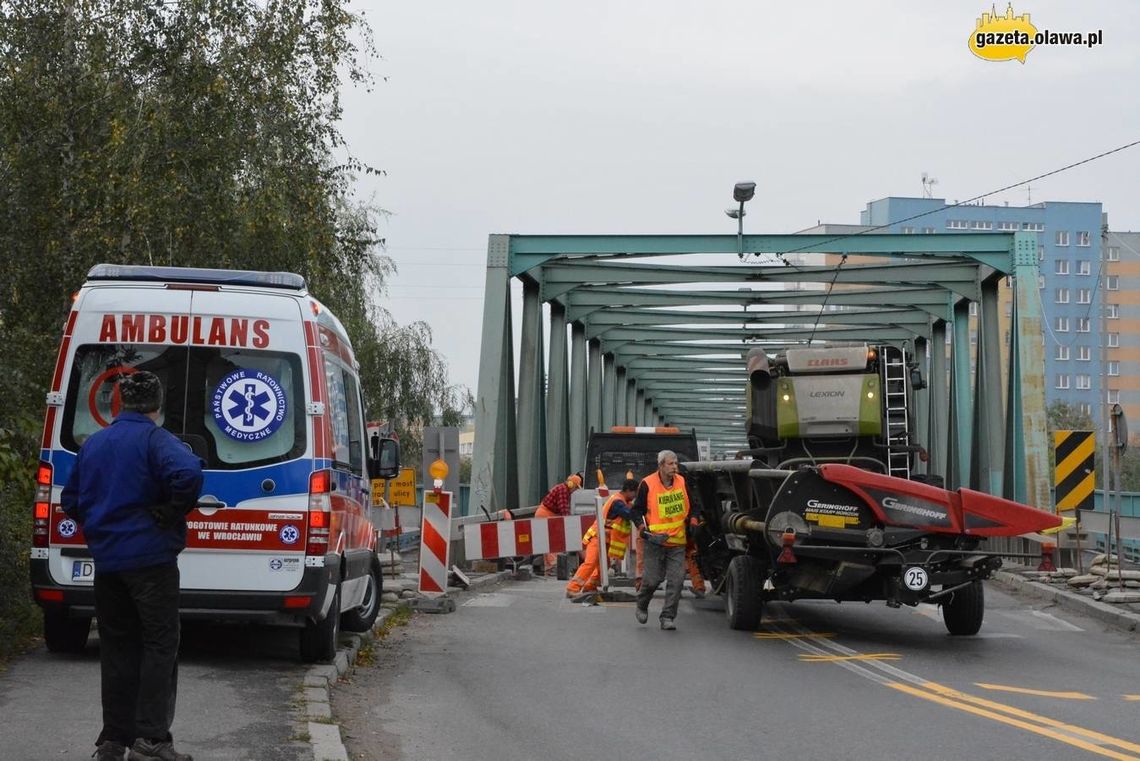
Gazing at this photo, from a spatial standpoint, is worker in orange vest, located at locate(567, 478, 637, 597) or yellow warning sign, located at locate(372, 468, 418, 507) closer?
worker in orange vest, located at locate(567, 478, 637, 597)

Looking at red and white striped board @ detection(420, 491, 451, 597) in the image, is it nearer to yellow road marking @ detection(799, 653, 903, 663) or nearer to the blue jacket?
yellow road marking @ detection(799, 653, 903, 663)

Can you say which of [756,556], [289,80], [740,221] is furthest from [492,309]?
[756,556]

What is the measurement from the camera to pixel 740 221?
26.3m

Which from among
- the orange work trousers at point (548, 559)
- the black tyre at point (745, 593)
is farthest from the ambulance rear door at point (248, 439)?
the orange work trousers at point (548, 559)

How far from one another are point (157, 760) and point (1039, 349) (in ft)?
66.6

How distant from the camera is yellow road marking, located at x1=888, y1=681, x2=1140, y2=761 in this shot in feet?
25.6

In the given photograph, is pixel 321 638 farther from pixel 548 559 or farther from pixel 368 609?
pixel 548 559

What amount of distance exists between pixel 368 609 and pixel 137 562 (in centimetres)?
622

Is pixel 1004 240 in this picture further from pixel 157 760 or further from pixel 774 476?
pixel 157 760

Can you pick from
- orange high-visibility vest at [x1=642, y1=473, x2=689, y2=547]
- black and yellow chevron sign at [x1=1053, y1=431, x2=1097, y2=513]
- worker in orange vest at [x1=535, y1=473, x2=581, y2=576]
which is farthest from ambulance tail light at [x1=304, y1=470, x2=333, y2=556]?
worker in orange vest at [x1=535, y1=473, x2=581, y2=576]

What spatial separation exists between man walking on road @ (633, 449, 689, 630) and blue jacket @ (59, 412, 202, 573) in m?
8.14

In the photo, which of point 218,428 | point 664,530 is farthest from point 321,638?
point 664,530

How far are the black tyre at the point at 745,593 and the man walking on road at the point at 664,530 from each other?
530mm

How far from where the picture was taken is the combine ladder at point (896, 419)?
17219 mm
